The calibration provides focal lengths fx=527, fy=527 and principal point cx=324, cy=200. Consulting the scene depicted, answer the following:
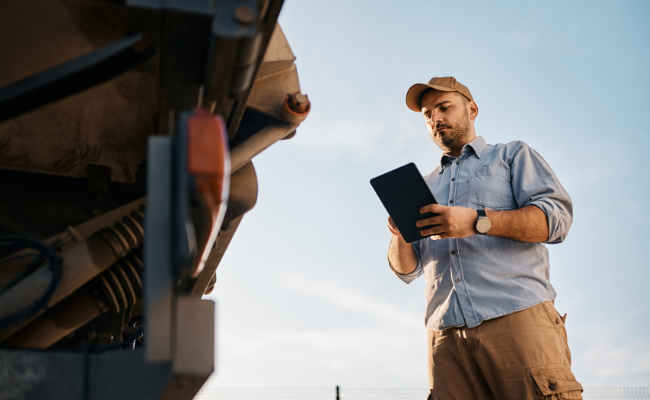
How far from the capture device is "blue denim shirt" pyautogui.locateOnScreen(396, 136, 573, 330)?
226 centimetres

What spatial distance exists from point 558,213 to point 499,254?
0.31m

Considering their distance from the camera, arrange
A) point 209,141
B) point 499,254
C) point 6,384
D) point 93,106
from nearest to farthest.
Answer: point 209,141 < point 6,384 < point 93,106 < point 499,254

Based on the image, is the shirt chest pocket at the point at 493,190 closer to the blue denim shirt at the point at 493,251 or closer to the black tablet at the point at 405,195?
the blue denim shirt at the point at 493,251

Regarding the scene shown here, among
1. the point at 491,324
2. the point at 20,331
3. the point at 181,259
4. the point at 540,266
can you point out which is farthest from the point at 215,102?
the point at 540,266

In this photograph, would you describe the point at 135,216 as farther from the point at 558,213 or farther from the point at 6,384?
the point at 558,213

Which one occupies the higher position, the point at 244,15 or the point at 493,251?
the point at 244,15

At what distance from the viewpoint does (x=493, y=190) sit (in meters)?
2.53

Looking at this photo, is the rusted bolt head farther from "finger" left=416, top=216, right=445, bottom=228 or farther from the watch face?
the watch face

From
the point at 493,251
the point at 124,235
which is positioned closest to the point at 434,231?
the point at 493,251

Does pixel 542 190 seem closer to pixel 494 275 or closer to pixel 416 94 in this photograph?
pixel 494 275

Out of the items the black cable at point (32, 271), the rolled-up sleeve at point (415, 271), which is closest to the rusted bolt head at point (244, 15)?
the black cable at point (32, 271)

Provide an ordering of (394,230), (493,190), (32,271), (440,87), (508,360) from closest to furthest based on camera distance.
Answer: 1. (32,271)
2. (508,360)
3. (493,190)
4. (394,230)
5. (440,87)

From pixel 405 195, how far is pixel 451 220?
229mm

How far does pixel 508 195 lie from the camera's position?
253 centimetres
